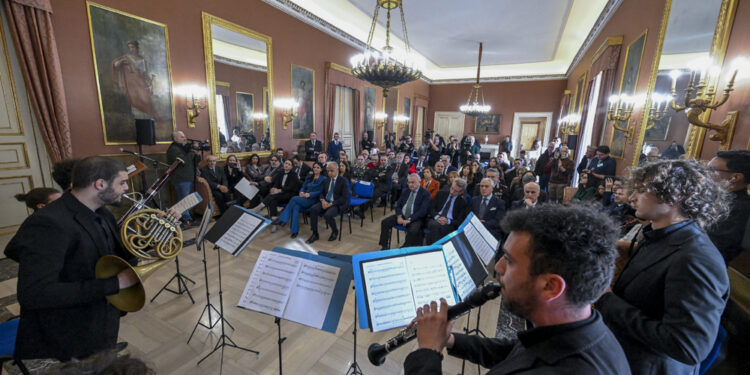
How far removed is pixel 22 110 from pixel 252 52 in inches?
139

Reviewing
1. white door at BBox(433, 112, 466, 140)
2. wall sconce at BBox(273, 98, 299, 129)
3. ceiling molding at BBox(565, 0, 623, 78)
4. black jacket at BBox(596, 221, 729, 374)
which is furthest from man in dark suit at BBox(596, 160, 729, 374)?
Result: white door at BBox(433, 112, 466, 140)

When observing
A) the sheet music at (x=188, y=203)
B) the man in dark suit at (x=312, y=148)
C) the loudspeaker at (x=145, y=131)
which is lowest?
the sheet music at (x=188, y=203)

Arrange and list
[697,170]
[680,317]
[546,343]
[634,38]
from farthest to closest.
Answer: [634,38] < [697,170] < [680,317] < [546,343]

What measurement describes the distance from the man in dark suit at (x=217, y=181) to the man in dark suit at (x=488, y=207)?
425cm

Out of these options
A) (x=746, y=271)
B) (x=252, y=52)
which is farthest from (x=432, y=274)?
(x=252, y=52)

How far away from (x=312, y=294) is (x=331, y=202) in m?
3.30

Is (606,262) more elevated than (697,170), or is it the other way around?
(697,170)

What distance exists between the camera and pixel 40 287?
135 centimetres

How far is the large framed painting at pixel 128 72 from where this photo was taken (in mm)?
4023

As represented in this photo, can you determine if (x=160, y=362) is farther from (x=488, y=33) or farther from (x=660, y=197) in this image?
(x=488, y=33)

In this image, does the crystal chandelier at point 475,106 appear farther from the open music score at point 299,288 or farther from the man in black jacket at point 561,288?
the man in black jacket at point 561,288

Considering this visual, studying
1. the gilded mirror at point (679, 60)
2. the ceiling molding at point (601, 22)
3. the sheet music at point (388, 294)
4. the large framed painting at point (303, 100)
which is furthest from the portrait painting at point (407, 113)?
the sheet music at point (388, 294)

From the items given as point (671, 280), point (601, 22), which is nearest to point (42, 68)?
point (671, 280)

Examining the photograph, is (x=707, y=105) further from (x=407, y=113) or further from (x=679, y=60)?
(x=407, y=113)
